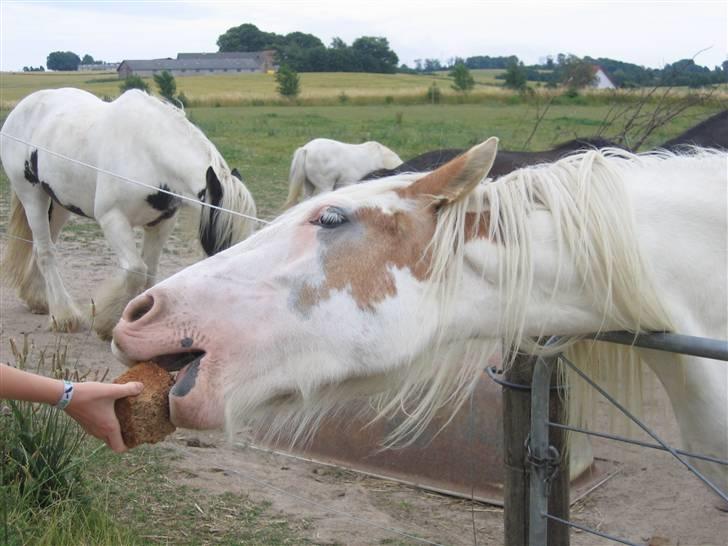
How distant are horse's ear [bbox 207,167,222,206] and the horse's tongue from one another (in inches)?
190

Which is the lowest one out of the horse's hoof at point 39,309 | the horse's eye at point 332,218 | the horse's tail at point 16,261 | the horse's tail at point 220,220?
the horse's hoof at point 39,309

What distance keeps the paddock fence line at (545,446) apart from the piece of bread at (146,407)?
2.89 ft

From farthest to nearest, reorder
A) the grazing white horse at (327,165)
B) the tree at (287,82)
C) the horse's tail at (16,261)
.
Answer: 1. the tree at (287,82)
2. the grazing white horse at (327,165)
3. the horse's tail at (16,261)

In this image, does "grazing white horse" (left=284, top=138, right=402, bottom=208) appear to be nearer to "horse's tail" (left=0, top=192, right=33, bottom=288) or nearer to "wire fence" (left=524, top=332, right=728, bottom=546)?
"horse's tail" (left=0, top=192, right=33, bottom=288)

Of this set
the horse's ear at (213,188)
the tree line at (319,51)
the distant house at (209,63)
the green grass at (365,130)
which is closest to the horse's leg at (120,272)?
the horse's ear at (213,188)

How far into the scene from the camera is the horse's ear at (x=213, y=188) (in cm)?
643

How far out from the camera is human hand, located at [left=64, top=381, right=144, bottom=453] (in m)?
1.91

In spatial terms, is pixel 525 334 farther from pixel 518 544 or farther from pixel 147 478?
pixel 147 478

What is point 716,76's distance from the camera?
16.2ft

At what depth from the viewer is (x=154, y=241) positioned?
7.02 metres

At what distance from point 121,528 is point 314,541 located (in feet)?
2.57

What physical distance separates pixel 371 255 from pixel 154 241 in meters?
5.53

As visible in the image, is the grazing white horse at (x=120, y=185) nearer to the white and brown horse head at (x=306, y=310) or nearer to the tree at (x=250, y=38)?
the white and brown horse head at (x=306, y=310)

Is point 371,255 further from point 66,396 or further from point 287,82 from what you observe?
point 287,82
